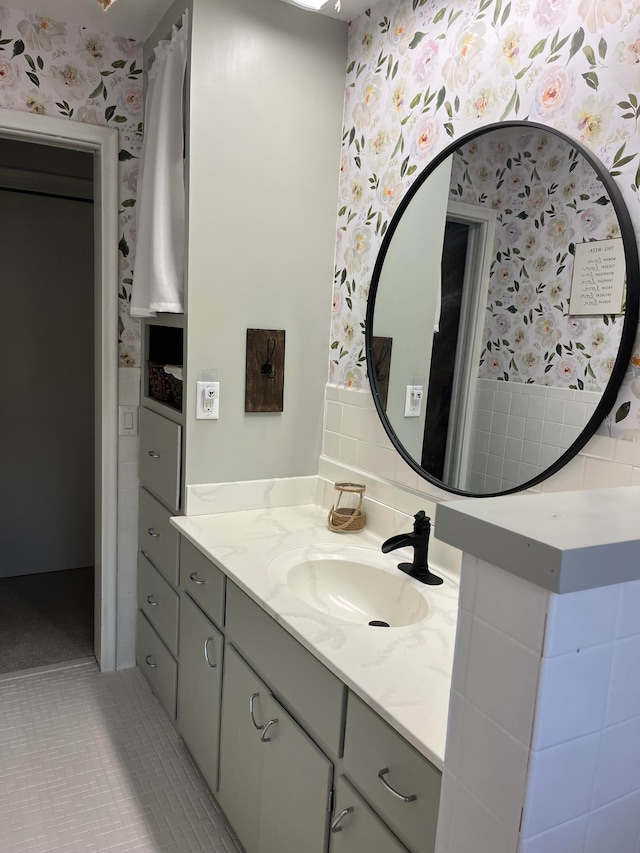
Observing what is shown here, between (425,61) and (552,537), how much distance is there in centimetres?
160

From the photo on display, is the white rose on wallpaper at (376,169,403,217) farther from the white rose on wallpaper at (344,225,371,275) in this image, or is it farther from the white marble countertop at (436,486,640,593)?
the white marble countertop at (436,486,640,593)

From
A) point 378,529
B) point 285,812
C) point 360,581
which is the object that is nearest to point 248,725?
point 285,812

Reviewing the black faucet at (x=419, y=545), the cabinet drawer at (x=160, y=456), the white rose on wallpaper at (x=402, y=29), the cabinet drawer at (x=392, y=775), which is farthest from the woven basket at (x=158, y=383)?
the cabinet drawer at (x=392, y=775)

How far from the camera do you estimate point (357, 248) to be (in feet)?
7.07

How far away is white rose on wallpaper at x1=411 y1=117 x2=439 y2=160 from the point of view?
183cm

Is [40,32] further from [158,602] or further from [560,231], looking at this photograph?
[158,602]

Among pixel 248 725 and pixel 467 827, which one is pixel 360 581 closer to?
pixel 248 725

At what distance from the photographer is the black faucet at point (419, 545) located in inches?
66.6

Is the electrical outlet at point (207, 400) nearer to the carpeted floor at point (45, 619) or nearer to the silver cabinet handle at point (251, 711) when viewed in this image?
the silver cabinet handle at point (251, 711)

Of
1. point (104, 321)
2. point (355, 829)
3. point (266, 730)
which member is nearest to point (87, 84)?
point (104, 321)

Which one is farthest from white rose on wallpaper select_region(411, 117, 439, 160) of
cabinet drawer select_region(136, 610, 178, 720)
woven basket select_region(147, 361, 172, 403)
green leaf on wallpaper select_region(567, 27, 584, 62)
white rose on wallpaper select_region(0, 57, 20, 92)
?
cabinet drawer select_region(136, 610, 178, 720)

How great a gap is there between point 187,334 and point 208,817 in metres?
1.49

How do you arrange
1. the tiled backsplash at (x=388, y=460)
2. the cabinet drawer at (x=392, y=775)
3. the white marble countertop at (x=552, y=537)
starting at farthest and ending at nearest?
the tiled backsplash at (x=388, y=460)
the cabinet drawer at (x=392, y=775)
the white marble countertop at (x=552, y=537)

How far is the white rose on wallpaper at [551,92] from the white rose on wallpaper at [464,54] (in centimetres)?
25
